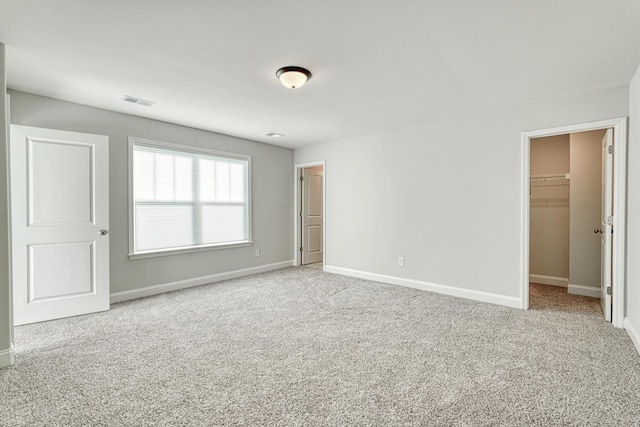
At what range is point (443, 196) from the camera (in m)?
4.29

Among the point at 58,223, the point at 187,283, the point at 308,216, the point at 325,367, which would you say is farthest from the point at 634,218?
the point at 58,223

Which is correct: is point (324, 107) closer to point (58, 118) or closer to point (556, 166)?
point (58, 118)

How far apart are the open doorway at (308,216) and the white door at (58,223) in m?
3.40

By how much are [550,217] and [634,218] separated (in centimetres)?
214

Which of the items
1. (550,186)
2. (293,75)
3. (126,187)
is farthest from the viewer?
(550,186)

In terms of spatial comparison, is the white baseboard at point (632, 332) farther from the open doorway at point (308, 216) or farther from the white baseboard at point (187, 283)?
the white baseboard at point (187, 283)

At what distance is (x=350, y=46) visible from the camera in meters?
2.32

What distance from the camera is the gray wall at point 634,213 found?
8.71 ft

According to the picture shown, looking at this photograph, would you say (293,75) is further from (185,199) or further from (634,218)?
(634,218)

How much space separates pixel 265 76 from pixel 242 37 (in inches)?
25.7

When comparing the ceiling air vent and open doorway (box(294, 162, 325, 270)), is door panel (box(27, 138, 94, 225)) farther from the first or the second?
open doorway (box(294, 162, 325, 270))

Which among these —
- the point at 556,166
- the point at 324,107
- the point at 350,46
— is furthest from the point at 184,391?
the point at 556,166

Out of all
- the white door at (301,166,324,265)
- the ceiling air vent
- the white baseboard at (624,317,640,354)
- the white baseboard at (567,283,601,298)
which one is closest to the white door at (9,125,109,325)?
the ceiling air vent

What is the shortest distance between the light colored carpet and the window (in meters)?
1.07
